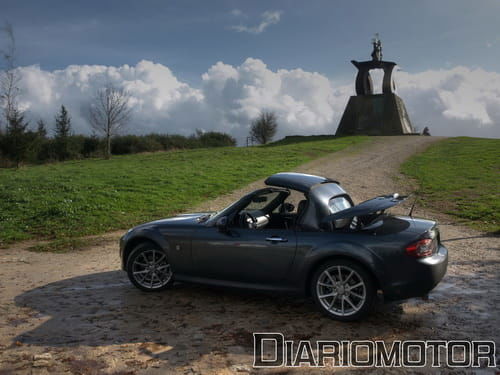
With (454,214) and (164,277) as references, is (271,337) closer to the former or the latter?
(164,277)

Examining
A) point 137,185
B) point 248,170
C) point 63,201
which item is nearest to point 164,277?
point 63,201

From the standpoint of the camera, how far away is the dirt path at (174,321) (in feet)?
12.4

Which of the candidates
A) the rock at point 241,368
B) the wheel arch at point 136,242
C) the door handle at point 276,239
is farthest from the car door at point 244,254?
the rock at point 241,368

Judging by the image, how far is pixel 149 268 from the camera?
230 inches

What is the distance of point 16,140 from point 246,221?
92.7ft

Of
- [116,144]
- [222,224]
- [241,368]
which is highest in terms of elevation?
[116,144]

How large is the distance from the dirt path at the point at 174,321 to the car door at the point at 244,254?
359 millimetres

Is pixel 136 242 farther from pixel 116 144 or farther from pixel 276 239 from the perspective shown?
pixel 116 144

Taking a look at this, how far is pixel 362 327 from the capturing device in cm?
446

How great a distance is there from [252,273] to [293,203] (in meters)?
1.06

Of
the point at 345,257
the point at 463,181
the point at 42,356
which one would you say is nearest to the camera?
the point at 42,356

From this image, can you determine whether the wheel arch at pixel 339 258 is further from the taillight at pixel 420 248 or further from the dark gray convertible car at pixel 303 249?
the taillight at pixel 420 248

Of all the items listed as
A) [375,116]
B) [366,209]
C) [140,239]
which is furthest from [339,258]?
[375,116]

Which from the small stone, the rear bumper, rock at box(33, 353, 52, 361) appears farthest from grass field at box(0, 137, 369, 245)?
the rear bumper
